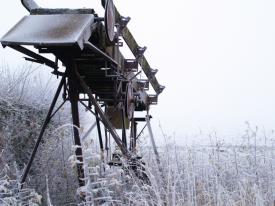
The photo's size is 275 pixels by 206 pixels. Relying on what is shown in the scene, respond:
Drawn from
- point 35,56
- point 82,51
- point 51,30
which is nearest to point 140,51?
point 82,51

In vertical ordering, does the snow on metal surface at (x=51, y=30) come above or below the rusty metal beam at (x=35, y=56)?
above

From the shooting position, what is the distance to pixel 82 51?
6098 mm

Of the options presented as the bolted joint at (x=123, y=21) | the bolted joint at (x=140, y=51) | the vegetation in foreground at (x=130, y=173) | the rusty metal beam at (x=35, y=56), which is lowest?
the vegetation in foreground at (x=130, y=173)

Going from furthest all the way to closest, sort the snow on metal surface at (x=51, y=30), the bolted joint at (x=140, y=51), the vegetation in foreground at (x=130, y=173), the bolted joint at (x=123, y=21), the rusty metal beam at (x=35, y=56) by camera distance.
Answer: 1. the bolted joint at (x=140, y=51)
2. the bolted joint at (x=123, y=21)
3. the rusty metal beam at (x=35, y=56)
4. the snow on metal surface at (x=51, y=30)
5. the vegetation in foreground at (x=130, y=173)

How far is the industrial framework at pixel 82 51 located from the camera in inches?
212

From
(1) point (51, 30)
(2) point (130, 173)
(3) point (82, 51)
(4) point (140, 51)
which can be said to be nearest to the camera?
(2) point (130, 173)

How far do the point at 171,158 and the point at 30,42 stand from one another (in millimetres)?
2272

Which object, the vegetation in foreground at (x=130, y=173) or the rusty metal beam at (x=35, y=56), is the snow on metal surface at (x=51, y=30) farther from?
the vegetation in foreground at (x=130, y=173)

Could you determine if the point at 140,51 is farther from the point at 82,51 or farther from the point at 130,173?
the point at 130,173

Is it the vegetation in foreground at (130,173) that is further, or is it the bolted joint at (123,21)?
the bolted joint at (123,21)

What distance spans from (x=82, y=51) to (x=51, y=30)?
723mm

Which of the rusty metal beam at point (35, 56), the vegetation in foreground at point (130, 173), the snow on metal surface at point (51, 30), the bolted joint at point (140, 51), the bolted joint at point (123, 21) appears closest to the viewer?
the vegetation in foreground at point (130, 173)

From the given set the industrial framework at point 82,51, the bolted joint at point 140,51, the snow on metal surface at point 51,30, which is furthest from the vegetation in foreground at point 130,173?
the bolted joint at point 140,51

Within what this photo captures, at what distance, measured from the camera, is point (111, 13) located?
592 centimetres
